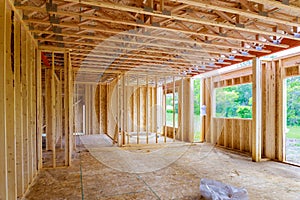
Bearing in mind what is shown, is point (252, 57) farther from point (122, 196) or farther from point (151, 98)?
point (151, 98)

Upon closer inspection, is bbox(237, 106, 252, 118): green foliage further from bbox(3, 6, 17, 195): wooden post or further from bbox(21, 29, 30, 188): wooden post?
bbox(3, 6, 17, 195): wooden post

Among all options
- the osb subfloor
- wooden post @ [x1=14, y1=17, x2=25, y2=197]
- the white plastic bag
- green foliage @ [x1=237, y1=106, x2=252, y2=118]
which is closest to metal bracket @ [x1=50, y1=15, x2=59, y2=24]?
wooden post @ [x1=14, y1=17, x2=25, y2=197]

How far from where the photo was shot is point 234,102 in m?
11.0

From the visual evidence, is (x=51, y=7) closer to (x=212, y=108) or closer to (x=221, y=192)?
(x=221, y=192)

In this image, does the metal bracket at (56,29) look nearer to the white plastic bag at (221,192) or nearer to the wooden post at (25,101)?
the wooden post at (25,101)

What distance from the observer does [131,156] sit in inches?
243

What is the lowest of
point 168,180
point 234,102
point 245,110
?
point 168,180

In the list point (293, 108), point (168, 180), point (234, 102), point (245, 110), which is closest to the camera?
point (168, 180)

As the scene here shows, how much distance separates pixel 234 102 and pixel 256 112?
5576 mm

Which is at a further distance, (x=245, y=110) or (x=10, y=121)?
(x=245, y=110)

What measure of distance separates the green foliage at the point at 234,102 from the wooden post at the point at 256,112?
2.24 metres

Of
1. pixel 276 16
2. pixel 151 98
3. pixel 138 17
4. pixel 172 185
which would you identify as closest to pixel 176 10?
pixel 138 17

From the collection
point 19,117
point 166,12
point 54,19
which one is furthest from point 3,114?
point 166,12

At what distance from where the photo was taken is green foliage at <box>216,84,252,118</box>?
825 cm
